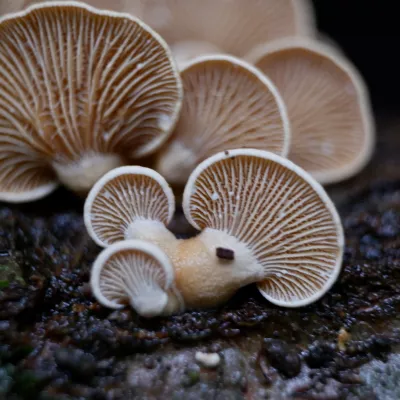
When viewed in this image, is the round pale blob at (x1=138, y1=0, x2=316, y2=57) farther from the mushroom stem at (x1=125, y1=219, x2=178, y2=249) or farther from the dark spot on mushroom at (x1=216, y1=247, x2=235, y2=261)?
the dark spot on mushroom at (x1=216, y1=247, x2=235, y2=261)

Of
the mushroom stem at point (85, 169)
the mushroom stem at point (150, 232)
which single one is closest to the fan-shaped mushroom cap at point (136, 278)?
the mushroom stem at point (150, 232)

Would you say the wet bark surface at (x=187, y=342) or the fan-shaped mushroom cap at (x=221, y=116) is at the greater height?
the fan-shaped mushroom cap at (x=221, y=116)

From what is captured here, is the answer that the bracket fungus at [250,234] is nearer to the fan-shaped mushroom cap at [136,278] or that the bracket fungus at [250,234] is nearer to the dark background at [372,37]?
the fan-shaped mushroom cap at [136,278]

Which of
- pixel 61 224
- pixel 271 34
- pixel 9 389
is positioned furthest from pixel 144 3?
pixel 9 389

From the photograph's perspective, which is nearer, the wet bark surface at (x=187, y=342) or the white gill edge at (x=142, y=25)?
the wet bark surface at (x=187, y=342)

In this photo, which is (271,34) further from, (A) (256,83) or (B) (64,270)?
(B) (64,270)

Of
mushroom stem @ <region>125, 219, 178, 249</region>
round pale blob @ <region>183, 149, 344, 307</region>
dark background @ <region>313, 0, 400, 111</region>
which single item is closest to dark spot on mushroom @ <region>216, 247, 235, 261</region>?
round pale blob @ <region>183, 149, 344, 307</region>
